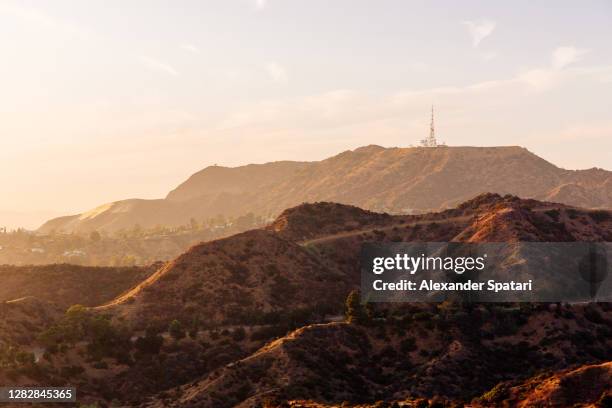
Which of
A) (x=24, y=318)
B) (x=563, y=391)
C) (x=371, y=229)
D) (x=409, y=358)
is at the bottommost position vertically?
(x=409, y=358)

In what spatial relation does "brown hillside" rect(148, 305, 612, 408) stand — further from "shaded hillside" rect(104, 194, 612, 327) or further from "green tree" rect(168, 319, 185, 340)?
"shaded hillside" rect(104, 194, 612, 327)

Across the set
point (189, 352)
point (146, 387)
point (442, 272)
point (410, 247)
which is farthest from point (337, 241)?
→ point (146, 387)

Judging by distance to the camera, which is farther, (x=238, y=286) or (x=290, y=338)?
(x=238, y=286)

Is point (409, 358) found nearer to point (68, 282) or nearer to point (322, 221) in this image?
point (322, 221)

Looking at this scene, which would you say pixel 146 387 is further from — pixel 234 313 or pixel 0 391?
→ pixel 234 313

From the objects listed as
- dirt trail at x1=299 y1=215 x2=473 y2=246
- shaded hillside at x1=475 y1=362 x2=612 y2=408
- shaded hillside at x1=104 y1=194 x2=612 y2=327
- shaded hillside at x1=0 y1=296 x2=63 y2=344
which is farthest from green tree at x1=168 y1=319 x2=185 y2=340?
dirt trail at x1=299 y1=215 x2=473 y2=246

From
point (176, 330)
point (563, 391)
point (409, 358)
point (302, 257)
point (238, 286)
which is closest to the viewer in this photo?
point (563, 391)

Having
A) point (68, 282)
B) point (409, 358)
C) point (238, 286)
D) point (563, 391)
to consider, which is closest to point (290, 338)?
point (409, 358)

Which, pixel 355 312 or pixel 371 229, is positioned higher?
pixel 371 229

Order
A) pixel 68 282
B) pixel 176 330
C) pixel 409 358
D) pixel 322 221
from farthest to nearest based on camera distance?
1. pixel 322 221
2. pixel 68 282
3. pixel 176 330
4. pixel 409 358
